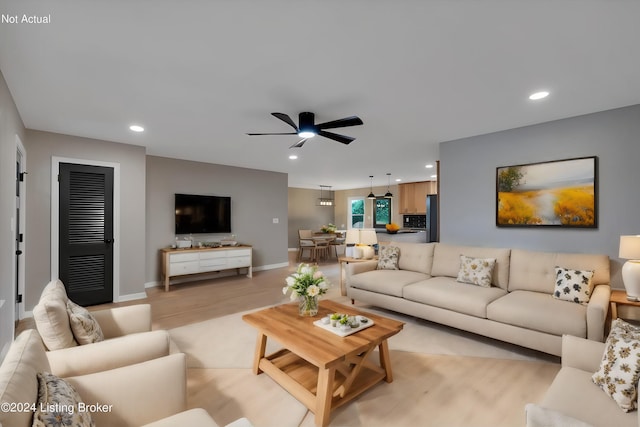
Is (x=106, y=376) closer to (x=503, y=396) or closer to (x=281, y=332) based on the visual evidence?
(x=281, y=332)

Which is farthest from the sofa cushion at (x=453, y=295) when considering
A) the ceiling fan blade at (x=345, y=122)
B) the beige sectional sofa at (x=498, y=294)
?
the ceiling fan blade at (x=345, y=122)

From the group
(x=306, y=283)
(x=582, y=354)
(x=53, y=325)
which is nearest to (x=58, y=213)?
(x=53, y=325)

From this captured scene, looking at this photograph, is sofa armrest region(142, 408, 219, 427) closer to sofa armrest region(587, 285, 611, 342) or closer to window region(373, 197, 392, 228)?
sofa armrest region(587, 285, 611, 342)

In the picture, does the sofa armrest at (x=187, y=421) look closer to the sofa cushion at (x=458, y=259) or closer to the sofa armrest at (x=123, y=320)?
the sofa armrest at (x=123, y=320)

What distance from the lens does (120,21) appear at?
5.80 feet

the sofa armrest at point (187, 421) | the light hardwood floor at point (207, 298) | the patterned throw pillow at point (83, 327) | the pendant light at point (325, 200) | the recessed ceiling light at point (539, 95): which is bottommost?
the light hardwood floor at point (207, 298)

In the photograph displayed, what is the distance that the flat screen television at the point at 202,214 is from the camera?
5.96 m

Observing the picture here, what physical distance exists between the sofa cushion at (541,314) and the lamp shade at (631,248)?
0.61 m

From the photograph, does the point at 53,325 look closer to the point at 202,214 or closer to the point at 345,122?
the point at 345,122

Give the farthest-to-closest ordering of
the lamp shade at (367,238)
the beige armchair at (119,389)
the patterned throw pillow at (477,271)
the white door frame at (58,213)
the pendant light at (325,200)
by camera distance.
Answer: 1. the pendant light at (325,200)
2. the lamp shade at (367,238)
3. the white door frame at (58,213)
4. the patterned throw pillow at (477,271)
5. the beige armchair at (119,389)

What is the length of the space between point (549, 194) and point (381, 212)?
7.14 meters

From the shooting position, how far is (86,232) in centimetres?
438

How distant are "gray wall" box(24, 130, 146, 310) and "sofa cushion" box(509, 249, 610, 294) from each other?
531 cm

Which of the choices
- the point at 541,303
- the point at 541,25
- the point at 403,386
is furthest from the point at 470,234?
the point at 541,25
